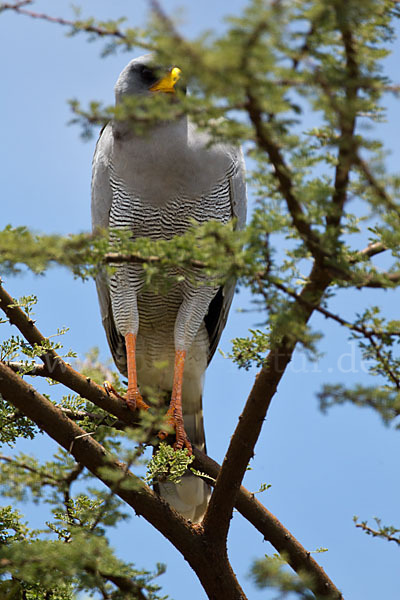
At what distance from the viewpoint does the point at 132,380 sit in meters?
4.84

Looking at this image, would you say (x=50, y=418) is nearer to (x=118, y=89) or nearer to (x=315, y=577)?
(x=315, y=577)

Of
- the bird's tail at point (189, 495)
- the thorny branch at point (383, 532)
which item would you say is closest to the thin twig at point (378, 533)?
the thorny branch at point (383, 532)

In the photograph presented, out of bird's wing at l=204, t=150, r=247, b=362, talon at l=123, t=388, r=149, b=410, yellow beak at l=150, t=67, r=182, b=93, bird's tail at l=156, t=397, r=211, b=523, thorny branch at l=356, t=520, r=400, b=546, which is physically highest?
yellow beak at l=150, t=67, r=182, b=93

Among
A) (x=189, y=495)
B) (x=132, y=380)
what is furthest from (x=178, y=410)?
(x=189, y=495)

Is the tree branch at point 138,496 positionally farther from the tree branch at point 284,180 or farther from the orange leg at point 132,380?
the tree branch at point 284,180

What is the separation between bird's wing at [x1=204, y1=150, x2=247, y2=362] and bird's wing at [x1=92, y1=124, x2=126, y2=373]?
2.32 feet

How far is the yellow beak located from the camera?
4.77m

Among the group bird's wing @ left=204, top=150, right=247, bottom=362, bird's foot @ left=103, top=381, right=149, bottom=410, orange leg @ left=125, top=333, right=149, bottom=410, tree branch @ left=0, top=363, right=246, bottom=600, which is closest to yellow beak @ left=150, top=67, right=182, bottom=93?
bird's wing @ left=204, top=150, right=247, bottom=362

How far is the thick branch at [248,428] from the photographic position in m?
2.60

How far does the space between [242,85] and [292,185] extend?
18.8 inches

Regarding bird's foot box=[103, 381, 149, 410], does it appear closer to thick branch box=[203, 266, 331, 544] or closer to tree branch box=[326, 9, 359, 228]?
thick branch box=[203, 266, 331, 544]

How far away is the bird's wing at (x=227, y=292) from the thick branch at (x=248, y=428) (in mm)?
1455

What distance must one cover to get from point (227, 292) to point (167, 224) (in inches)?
31.1

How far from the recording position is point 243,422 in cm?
364
